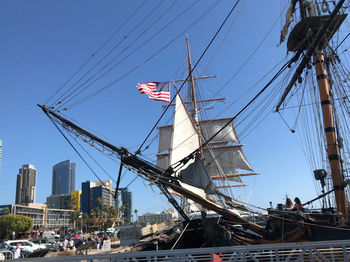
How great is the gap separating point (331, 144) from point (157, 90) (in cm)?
1084

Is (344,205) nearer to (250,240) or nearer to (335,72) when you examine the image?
(250,240)

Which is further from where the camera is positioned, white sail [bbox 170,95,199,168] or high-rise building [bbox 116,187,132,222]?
white sail [bbox 170,95,199,168]

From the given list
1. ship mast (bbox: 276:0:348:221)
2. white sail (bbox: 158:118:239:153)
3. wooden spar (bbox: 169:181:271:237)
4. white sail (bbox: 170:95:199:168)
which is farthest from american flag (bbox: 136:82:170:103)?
white sail (bbox: 158:118:239:153)

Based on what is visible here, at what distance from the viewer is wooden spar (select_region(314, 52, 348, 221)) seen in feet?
35.8

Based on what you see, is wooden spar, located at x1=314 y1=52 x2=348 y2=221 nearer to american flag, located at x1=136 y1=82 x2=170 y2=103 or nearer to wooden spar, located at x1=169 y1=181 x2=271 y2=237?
wooden spar, located at x1=169 y1=181 x2=271 y2=237

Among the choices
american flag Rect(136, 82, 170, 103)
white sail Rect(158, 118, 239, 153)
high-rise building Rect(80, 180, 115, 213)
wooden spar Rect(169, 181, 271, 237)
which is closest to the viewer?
wooden spar Rect(169, 181, 271, 237)

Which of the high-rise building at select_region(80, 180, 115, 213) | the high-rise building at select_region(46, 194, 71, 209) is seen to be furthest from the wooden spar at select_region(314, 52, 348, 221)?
the high-rise building at select_region(46, 194, 71, 209)

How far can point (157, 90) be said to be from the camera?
62.0ft

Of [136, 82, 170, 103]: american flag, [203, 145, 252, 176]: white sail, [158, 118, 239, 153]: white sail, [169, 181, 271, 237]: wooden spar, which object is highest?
[158, 118, 239, 153]: white sail

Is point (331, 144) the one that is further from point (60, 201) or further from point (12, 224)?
point (60, 201)

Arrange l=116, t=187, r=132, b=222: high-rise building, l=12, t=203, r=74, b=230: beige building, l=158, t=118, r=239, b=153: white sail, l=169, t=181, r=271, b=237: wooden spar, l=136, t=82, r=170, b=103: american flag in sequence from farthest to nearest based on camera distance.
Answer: l=12, t=203, r=74, b=230: beige building → l=158, t=118, r=239, b=153: white sail → l=136, t=82, r=170, b=103: american flag → l=116, t=187, r=132, b=222: high-rise building → l=169, t=181, r=271, b=237: wooden spar

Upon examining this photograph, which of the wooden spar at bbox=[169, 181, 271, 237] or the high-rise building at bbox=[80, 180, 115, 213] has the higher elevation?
the high-rise building at bbox=[80, 180, 115, 213]

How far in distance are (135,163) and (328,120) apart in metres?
8.16

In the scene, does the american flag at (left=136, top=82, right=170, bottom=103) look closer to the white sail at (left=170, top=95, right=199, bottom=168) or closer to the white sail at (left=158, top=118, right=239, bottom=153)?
the white sail at (left=170, top=95, right=199, bottom=168)
